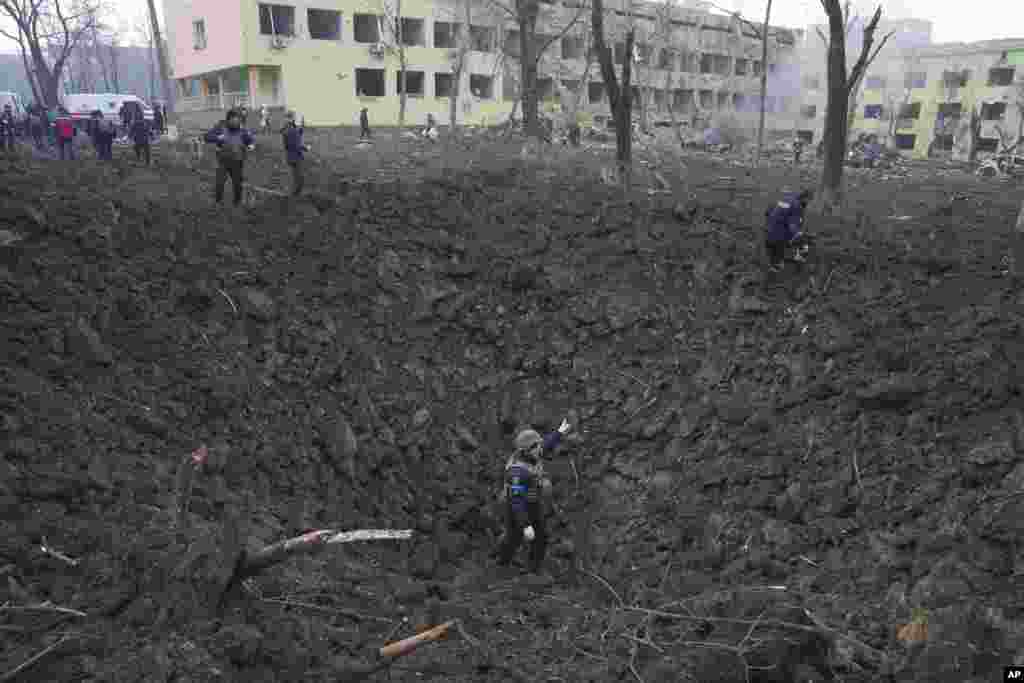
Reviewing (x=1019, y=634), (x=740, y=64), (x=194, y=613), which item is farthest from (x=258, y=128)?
(x=740, y=64)

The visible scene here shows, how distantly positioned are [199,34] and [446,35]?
1414 cm

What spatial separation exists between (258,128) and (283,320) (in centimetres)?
2141

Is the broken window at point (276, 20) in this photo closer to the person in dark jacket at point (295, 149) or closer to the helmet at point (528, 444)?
the person in dark jacket at point (295, 149)

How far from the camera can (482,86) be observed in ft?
146

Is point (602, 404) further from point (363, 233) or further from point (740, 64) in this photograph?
point (740, 64)

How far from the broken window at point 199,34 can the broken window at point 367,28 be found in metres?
8.25

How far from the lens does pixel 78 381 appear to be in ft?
21.5

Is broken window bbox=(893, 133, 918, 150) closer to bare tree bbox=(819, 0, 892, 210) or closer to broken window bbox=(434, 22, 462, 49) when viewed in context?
broken window bbox=(434, 22, 462, 49)

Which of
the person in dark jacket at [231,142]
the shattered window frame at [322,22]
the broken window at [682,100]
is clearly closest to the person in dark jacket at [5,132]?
the person in dark jacket at [231,142]

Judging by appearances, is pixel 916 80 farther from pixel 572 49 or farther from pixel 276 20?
pixel 276 20

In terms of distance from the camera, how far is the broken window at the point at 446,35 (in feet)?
136

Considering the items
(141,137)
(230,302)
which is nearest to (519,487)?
(230,302)

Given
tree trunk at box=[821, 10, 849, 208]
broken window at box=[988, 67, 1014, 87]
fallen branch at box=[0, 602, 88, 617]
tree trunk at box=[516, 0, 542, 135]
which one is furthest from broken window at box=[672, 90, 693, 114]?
fallen branch at box=[0, 602, 88, 617]

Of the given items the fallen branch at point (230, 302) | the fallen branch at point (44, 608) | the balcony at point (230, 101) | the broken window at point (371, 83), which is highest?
the broken window at point (371, 83)
